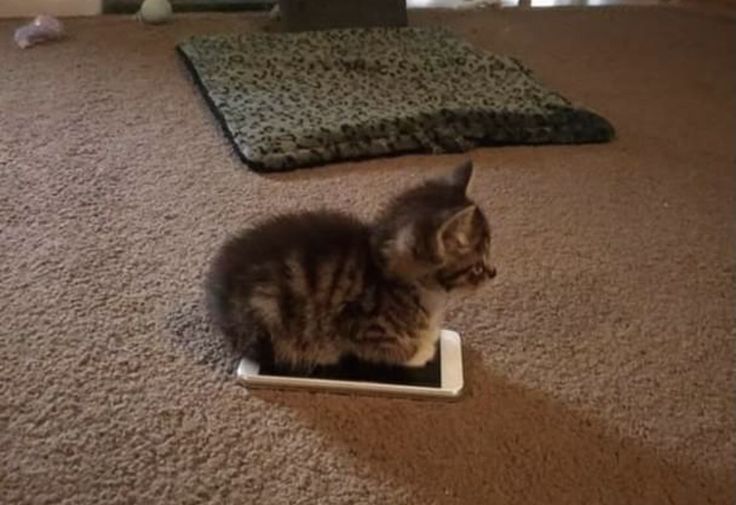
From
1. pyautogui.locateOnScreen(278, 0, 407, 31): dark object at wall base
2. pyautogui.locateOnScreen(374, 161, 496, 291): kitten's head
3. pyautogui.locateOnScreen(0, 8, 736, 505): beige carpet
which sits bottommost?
pyautogui.locateOnScreen(0, 8, 736, 505): beige carpet

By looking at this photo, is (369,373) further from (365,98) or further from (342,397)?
(365,98)

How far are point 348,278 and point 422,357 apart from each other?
18 cm

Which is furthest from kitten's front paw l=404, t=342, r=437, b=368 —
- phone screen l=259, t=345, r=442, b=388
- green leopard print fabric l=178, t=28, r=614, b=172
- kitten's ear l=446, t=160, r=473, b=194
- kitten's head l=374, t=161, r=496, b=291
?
green leopard print fabric l=178, t=28, r=614, b=172

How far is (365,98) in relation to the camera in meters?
2.05

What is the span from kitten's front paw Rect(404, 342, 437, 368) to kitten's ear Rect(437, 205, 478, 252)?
17cm

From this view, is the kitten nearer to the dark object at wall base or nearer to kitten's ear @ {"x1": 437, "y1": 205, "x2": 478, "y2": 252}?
kitten's ear @ {"x1": 437, "y1": 205, "x2": 478, "y2": 252}

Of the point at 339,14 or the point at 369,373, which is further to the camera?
the point at 339,14

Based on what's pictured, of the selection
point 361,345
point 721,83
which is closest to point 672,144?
point 721,83

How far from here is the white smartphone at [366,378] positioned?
1.24 metres

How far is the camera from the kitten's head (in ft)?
3.83

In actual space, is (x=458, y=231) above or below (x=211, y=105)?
above

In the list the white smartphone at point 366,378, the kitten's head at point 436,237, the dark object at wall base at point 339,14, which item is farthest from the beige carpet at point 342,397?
the dark object at wall base at point 339,14

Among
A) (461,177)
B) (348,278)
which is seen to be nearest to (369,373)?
(348,278)

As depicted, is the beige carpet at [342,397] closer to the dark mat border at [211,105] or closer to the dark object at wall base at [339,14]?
the dark mat border at [211,105]
